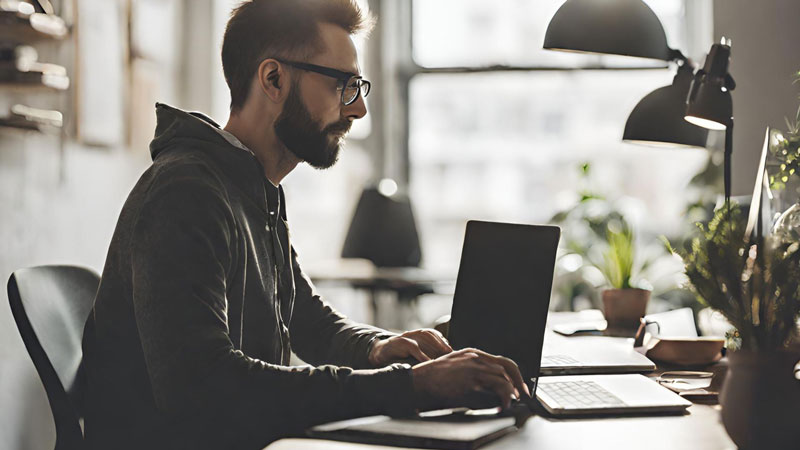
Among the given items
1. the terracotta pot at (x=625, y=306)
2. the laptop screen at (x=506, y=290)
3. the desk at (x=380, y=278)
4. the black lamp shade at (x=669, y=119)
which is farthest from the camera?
the desk at (x=380, y=278)

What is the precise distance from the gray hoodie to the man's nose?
24 centimetres

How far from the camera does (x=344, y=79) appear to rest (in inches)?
66.8

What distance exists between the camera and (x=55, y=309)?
171 centimetres

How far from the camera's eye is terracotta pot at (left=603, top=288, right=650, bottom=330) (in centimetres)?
215

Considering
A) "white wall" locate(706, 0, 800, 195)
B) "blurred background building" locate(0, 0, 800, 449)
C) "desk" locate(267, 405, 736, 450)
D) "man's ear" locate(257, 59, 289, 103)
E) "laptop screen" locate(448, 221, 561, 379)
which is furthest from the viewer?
"blurred background building" locate(0, 0, 800, 449)

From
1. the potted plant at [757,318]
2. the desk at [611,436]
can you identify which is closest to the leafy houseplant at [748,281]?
the potted plant at [757,318]

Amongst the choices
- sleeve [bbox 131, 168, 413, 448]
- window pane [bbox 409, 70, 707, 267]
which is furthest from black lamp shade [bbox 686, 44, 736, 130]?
window pane [bbox 409, 70, 707, 267]

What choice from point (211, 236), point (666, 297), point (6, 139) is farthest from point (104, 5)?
point (666, 297)

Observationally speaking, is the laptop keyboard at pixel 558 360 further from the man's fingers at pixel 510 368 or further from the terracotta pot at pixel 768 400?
the terracotta pot at pixel 768 400

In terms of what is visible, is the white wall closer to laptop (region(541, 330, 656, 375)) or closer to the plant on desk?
laptop (region(541, 330, 656, 375))

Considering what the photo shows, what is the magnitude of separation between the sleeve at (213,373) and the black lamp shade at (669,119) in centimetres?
116

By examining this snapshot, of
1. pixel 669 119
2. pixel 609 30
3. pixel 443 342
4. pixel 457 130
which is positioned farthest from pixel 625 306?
pixel 457 130

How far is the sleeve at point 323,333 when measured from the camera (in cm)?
159

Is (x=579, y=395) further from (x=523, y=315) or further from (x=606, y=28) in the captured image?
(x=606, y=28)
